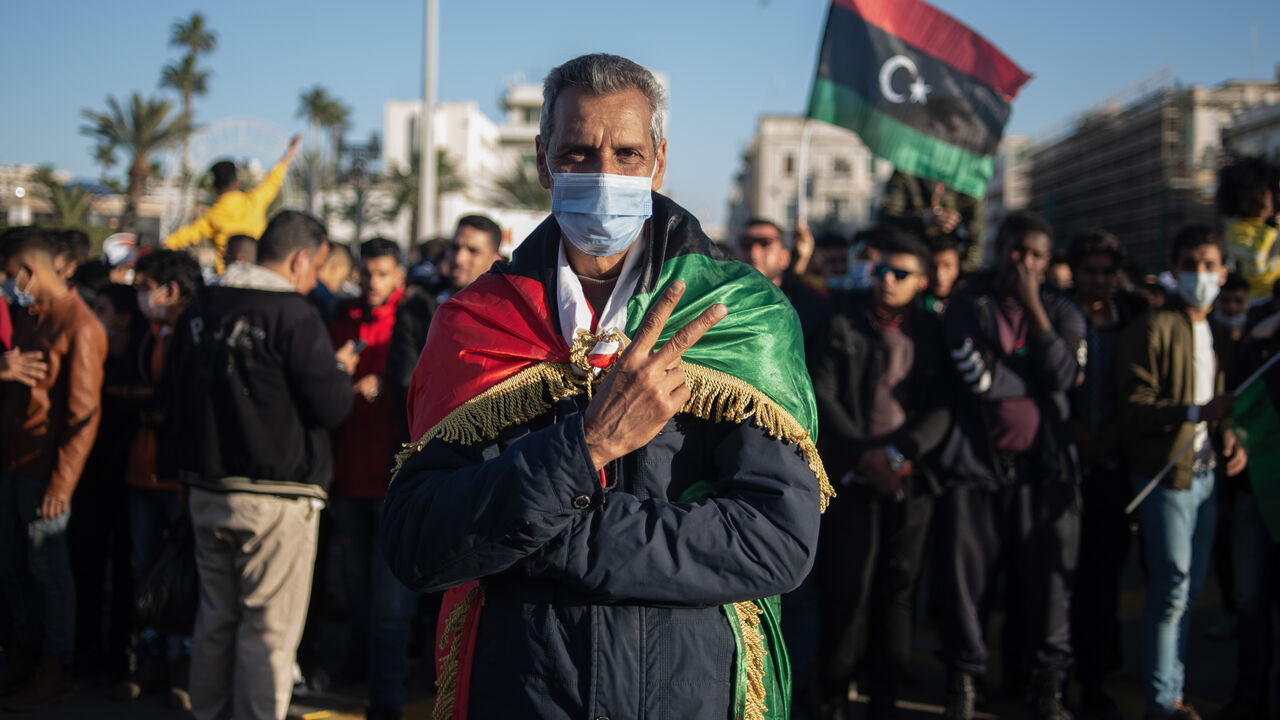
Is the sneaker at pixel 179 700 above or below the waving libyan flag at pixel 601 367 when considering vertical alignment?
below

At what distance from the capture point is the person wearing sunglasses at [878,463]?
4816mm

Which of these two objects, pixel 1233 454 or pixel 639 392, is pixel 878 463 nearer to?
pixel 1233 454

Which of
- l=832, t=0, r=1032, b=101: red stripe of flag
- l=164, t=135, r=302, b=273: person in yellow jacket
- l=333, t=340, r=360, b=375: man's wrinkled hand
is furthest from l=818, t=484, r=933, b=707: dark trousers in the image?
l=164, t=135, r=302, b=273: person in yellow jacket

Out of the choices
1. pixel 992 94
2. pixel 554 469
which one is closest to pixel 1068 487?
pixel 992 94

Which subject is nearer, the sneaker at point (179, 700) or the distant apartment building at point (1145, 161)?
the sneaker at point (179, 700)

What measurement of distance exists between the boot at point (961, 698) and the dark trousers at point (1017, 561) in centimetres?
5

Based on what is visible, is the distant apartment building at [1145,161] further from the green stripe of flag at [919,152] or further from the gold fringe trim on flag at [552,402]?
the gold fringe trim on flag at [552,402]

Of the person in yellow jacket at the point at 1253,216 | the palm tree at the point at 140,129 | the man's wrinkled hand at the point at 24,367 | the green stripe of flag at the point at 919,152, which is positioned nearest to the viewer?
the man's wrinkled hand at the point at 24,367

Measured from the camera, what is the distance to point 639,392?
1772 millimetres

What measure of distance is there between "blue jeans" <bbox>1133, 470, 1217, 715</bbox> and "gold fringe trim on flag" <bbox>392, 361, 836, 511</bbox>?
361 centimetres

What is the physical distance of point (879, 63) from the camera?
6934 millimetres

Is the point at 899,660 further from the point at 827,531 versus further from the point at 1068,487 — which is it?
the point at 1068,487

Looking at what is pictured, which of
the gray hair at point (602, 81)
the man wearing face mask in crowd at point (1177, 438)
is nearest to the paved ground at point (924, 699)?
the man wearing face mask in crowd at point (1177, 438)

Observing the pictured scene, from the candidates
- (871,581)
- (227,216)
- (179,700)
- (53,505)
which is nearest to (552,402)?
(871,581)
